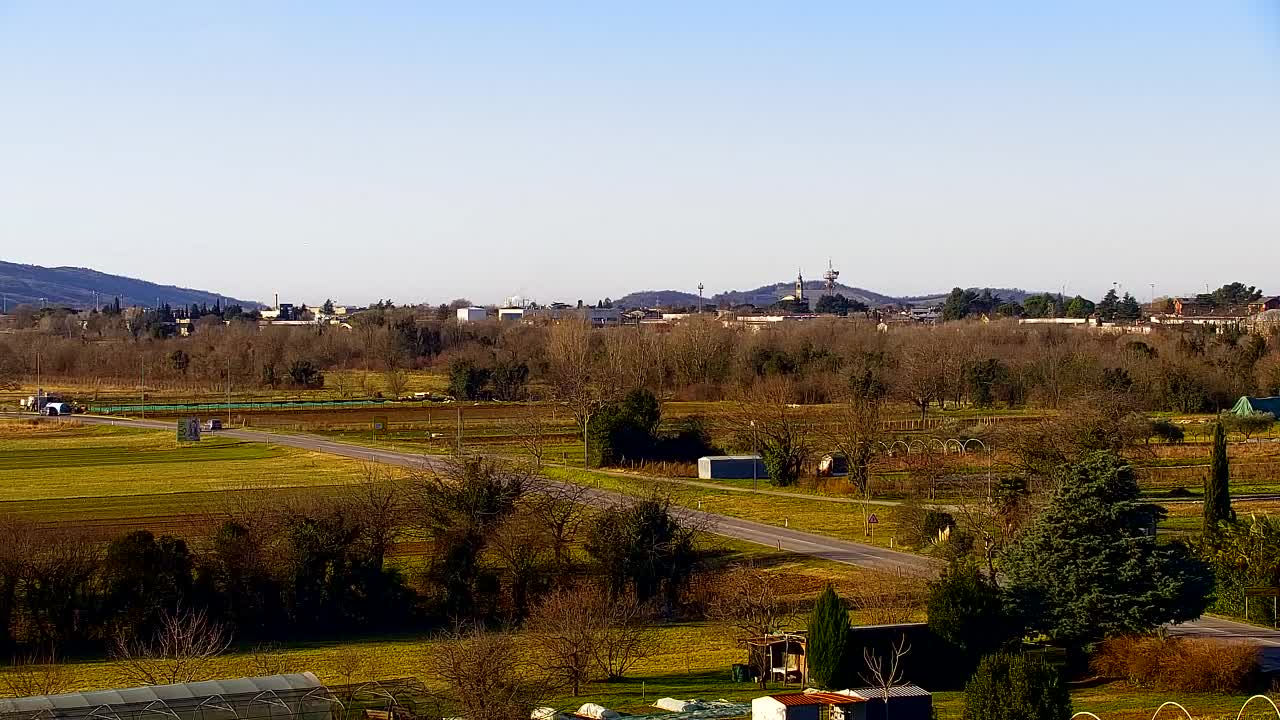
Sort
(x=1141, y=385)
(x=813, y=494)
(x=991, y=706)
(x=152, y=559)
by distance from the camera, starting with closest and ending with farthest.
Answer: (x=991, y=706) < (x=152, y=559) < (x=813, y=494) < (x=1141, y=385)

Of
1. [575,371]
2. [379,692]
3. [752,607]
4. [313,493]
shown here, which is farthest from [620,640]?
[575,371]

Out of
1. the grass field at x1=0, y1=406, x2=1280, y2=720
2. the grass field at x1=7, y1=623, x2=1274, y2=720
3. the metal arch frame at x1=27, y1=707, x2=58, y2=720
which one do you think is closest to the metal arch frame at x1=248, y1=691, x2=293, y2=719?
the grass field at x1=7, y1=623, x2=1274, y2=720

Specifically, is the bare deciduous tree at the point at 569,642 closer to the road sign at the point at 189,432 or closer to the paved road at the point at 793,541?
the paved road at the point at 793,541

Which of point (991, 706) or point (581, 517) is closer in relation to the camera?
point (991, 706)

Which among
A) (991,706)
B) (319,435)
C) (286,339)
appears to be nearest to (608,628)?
(991,706)

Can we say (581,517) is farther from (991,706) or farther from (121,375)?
(121,375)

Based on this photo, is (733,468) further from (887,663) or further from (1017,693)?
(1017,693)

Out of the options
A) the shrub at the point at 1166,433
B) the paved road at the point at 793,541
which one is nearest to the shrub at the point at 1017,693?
the paved road at the point at 793,541
